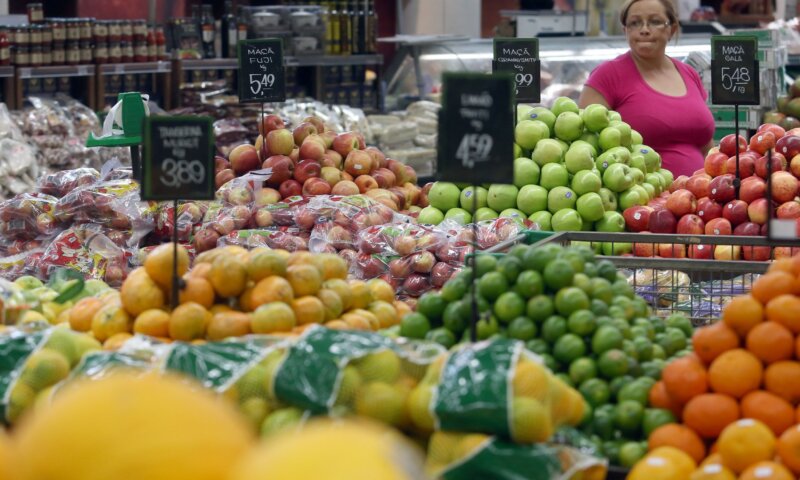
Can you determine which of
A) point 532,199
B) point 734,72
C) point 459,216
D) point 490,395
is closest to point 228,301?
point 490,395

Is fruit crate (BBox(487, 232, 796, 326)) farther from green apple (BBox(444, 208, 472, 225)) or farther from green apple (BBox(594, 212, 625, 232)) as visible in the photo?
green apple (BBox(444, 208, 472, 225))

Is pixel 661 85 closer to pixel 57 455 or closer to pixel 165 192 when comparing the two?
pixel 165 192

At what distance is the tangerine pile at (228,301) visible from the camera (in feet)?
6.78

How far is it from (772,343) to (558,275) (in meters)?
0.39

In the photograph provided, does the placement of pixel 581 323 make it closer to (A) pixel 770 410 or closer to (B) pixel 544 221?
(A) pixel 770 410

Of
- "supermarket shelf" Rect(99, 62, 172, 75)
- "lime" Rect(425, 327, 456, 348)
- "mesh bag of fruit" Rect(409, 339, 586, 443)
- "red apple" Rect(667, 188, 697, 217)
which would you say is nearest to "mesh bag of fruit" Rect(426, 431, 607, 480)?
"mesh bag of fruit" Rect(409, 339, 586, 443)

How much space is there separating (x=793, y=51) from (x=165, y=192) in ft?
25.4

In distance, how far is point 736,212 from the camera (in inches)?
138

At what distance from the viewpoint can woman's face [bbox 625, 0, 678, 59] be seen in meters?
5.04

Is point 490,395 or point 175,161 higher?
point 175,161

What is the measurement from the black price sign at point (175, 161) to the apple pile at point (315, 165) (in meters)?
1.81

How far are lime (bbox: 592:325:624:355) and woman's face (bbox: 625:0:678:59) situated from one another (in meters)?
3.28

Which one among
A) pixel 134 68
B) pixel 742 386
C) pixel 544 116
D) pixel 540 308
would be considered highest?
pixel 134 68

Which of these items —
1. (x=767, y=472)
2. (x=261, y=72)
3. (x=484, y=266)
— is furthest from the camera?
(x=261, y=72)
